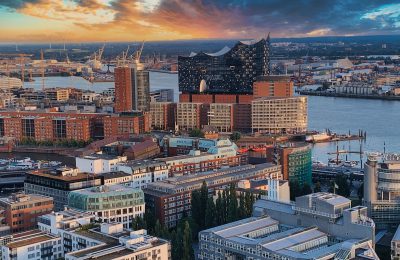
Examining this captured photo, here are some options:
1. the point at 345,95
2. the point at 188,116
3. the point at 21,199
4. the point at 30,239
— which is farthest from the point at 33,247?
the point at 345,95

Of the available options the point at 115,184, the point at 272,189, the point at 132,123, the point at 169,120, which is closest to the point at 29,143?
the point at 132,123

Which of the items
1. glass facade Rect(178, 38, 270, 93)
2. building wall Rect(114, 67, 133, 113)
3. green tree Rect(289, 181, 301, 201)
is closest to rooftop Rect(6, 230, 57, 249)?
green tree Rect(289, 181, 301, 201)

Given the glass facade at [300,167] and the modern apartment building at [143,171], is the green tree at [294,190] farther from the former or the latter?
the modern apartment building at [143,171]

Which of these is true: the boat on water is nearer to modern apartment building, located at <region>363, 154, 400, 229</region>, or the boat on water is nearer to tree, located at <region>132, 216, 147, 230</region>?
modern apartment building, located at <region>363, 154, 400, 229</region>

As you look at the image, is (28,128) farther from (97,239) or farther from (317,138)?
(97,239)

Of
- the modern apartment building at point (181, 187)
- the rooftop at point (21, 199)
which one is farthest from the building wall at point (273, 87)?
the rooftop at point (21, 199)
